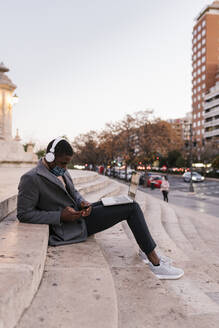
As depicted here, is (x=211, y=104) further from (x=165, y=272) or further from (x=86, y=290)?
(x=86, y=290)

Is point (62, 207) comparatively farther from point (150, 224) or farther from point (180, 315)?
point (150, 224)

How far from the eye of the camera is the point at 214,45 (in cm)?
8338

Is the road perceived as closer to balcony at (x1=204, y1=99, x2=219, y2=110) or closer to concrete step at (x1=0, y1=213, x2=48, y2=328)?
concrete step at (x1=0, y1=213, x2=48, y2=328)

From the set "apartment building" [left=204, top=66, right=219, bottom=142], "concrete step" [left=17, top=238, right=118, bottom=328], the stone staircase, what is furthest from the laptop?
"apartment building" [left=204, top=66, right=219, bottom=142]

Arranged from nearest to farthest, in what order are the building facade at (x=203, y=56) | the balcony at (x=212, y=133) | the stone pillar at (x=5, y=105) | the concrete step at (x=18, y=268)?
the concrete step at (x=18, y=268), the stone pillar at (x=5, y=105), the balcony at (x=212, y=133), the building facade at (x=203, y=56)

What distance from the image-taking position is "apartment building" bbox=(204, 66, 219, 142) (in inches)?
3063

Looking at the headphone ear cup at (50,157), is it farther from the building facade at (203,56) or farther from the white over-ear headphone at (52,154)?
the building facade at (203,56)

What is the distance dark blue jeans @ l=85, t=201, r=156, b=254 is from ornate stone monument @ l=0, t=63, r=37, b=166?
14.4 m

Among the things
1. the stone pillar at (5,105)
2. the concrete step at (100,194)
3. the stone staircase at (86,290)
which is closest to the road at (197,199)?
the concrete step at (100,194)

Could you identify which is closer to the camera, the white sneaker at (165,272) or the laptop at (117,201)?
the white sneaker at (165,272)

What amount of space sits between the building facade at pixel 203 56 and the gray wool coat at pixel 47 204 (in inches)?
3219

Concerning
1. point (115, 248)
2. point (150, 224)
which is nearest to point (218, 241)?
point (150, 224)

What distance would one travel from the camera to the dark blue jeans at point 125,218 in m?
2.87

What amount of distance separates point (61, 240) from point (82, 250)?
0.27m
